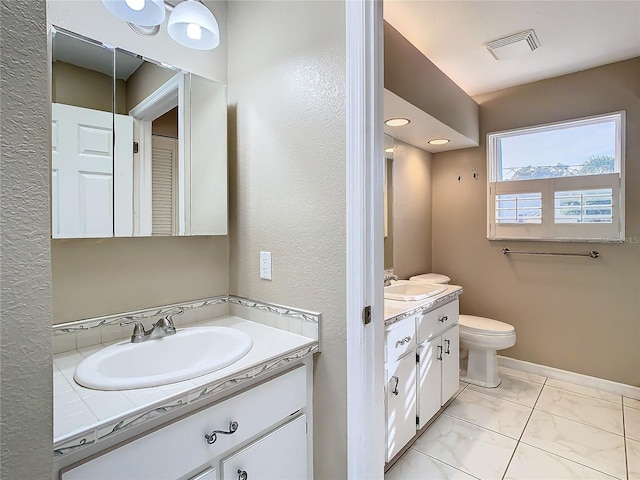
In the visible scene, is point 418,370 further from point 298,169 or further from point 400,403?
point 298,169

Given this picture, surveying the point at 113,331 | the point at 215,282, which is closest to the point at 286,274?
the point at 215,282

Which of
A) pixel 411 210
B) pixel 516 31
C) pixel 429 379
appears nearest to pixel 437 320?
pixel 429 379

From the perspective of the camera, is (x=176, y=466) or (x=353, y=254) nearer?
(x=176, y=466)

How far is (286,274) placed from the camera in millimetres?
1355

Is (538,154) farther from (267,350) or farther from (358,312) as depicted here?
(267,350)

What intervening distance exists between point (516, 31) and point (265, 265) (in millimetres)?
2042

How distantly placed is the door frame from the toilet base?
→ 1.79 metres

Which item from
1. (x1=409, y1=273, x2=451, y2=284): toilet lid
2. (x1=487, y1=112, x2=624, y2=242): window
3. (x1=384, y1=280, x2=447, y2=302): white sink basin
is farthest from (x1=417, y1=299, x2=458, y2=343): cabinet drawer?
(x1=487, y1=112, x2=624, y2=242): window

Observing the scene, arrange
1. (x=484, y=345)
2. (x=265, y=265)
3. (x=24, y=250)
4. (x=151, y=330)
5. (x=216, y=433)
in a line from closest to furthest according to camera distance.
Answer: (x=24, y=250) → (x=216, y=433) → (x=151, y=330) → (x=265, y=265) → (x=484, y=345)

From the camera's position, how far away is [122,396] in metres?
0.85

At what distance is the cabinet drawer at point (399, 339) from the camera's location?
159 cm

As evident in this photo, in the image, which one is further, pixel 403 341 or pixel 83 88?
pixel 403 341

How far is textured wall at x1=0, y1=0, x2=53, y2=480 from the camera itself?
0.34 metres

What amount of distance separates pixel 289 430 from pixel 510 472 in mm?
1293
